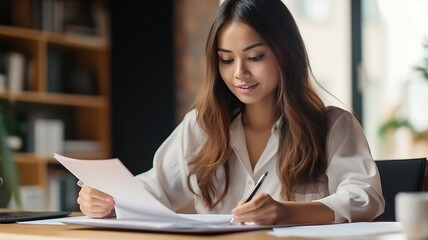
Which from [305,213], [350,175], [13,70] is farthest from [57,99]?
[305,213]

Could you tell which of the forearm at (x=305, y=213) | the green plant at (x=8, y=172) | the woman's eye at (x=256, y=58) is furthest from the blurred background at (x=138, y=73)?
the forearm at (x=305, y=213)

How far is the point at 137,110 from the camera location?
5.25 meters

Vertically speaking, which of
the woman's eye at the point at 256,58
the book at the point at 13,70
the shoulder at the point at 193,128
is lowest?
the shoulder at the point at 193,128

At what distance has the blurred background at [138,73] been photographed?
4.69 m

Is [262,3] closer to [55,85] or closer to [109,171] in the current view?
[109,171]

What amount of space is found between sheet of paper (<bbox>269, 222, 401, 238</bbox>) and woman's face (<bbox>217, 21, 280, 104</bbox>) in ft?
1.64

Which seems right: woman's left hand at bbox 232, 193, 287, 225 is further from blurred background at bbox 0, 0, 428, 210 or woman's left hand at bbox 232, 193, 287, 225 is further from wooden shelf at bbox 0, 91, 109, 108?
wooden shelf at bbox 0, 91, 109, 108

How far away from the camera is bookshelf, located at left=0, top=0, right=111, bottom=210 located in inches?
190

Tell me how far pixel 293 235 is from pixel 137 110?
159 inches

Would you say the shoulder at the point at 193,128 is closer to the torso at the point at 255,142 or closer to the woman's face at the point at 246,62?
the torso at the point at 255,142

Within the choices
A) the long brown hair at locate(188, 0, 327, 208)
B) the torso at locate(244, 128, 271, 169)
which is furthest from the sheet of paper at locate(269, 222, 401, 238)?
the torso at locate(244, 128, 271, 169)

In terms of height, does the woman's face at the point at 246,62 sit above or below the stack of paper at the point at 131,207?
above

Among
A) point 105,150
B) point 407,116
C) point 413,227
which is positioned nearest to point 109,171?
point 413,227

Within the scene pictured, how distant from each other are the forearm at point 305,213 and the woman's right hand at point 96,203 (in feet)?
1.37
